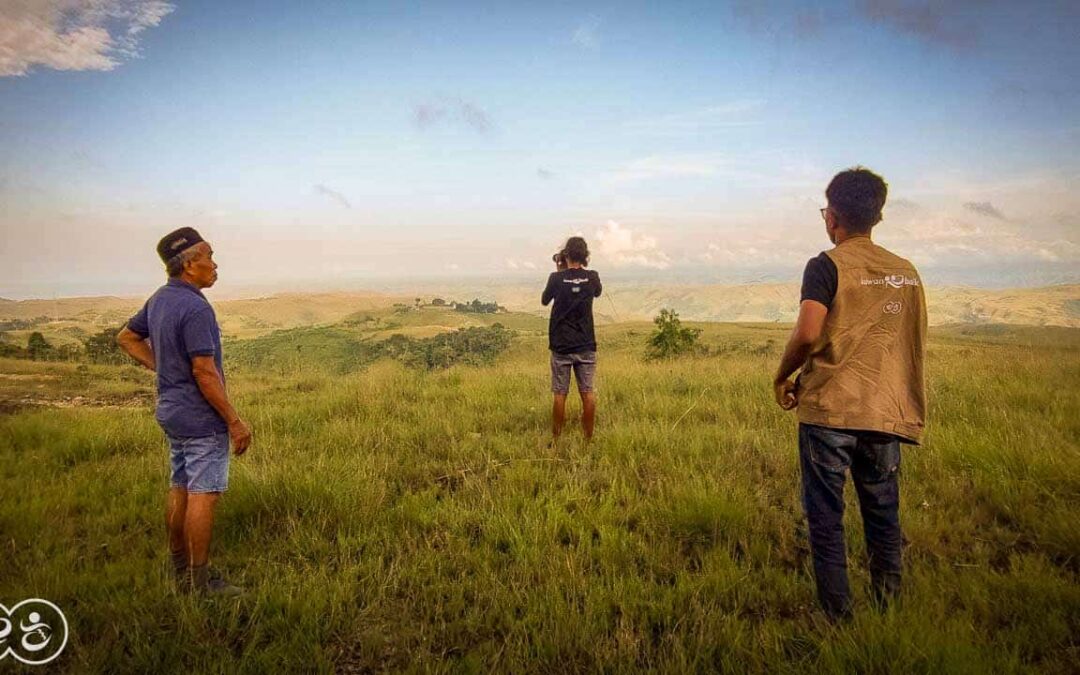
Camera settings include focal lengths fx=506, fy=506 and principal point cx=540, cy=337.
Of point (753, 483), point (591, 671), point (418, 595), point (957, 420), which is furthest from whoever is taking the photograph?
point (957, 420)

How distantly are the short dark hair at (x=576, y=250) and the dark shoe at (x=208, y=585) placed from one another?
4.87m

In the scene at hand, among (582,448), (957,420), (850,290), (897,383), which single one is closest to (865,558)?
(897,383)

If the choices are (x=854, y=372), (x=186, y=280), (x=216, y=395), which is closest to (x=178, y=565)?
(x=216, y=395)

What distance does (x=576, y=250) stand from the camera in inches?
258

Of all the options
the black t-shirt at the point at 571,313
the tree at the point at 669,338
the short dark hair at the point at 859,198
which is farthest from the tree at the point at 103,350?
the short dark hair at the point at 859,198

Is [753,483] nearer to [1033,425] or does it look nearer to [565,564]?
[565,564]

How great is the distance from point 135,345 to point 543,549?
3.18m

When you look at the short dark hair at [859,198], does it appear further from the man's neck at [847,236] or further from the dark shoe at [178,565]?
the dark shoe at [178,565]

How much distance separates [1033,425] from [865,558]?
4.30 m

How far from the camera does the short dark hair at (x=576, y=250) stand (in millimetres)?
6562

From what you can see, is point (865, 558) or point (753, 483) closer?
point (865, 558)

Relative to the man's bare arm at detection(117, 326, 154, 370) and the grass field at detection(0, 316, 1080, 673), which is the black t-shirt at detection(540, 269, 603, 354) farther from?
the man's bare arm at detection(117, 326, 154, 370)

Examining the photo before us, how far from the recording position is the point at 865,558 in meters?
3.60

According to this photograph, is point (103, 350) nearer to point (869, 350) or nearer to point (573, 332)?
point (573, 332)
